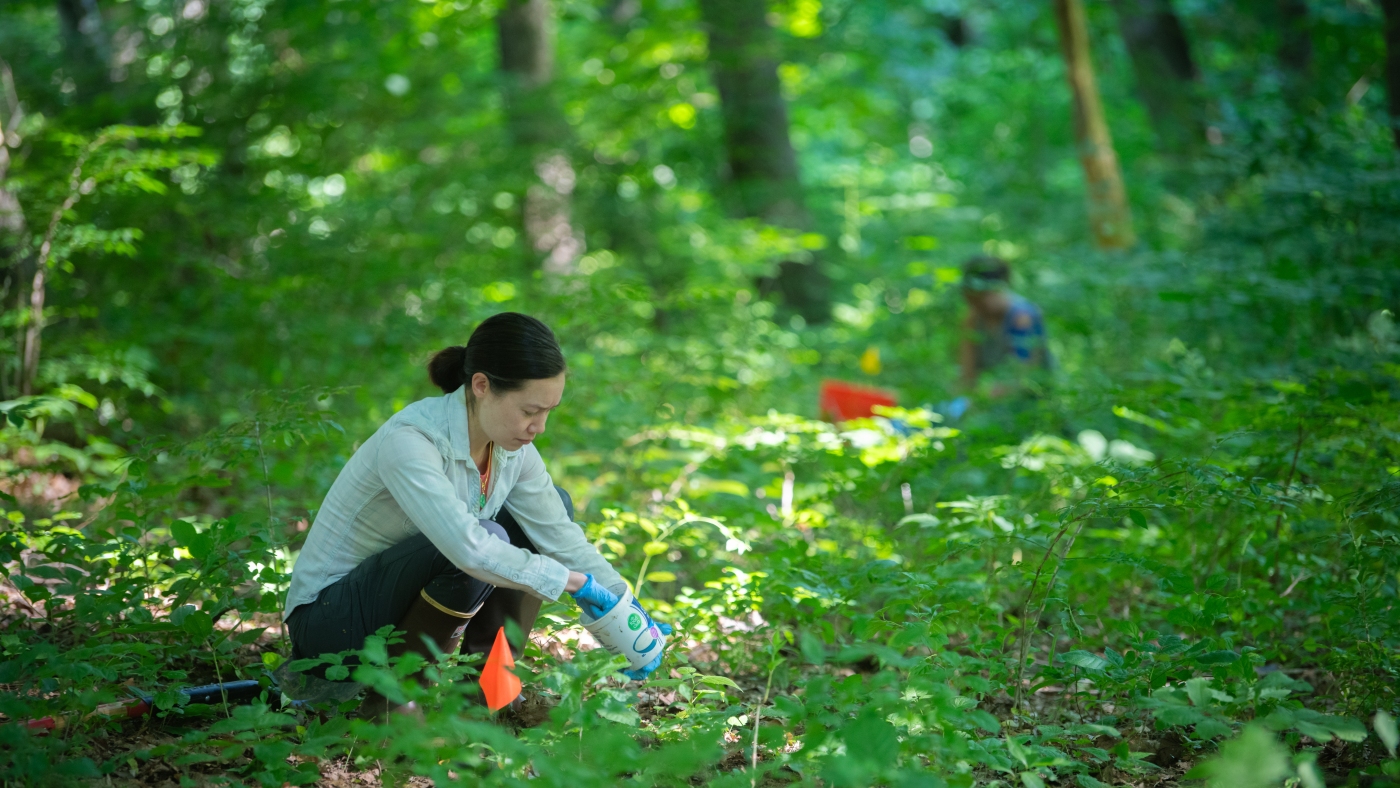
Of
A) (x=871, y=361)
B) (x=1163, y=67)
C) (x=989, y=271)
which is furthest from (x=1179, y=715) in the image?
(x=1163, y=67)

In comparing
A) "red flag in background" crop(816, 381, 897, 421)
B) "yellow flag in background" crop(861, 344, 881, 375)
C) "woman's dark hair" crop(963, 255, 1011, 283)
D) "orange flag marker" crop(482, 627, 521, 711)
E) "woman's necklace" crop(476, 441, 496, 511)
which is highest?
"woman's necklace" crop(476, 441, 496, 511)

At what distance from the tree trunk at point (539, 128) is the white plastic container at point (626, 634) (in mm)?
5323

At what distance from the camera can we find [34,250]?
4.16m

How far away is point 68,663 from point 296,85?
487 centimetres

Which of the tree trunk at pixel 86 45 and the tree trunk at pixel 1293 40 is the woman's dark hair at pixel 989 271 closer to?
the tree trunk at pixel 86 45

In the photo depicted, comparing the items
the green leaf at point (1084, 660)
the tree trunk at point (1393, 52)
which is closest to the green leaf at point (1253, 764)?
the green leaf at point (1084, 660)

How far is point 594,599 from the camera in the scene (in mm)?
2365

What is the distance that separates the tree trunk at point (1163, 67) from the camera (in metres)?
10.1

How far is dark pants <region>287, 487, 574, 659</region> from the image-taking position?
233 centimetres

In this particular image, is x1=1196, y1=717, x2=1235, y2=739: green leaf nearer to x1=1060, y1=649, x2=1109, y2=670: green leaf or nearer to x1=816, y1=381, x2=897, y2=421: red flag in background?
x1=1060, y1=649, x2=1109, y2=670: green leaf

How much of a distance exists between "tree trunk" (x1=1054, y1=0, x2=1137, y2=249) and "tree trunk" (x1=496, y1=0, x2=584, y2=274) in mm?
4408

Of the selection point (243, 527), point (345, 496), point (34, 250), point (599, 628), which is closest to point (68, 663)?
point (345, 496)

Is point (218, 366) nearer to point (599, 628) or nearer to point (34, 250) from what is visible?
point (34, 250)

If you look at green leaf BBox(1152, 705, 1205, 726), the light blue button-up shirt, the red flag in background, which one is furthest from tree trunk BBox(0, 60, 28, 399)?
green leaf BBox(1152, 705, 1205, 726)
